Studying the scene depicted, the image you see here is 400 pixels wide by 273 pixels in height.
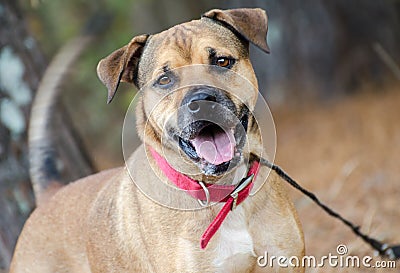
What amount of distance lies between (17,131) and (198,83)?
8.49 ft

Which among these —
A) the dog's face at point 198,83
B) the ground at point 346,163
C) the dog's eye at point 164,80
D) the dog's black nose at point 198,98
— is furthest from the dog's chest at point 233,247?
the ground at point 346,163

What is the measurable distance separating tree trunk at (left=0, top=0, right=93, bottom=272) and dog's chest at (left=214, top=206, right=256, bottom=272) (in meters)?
2.39

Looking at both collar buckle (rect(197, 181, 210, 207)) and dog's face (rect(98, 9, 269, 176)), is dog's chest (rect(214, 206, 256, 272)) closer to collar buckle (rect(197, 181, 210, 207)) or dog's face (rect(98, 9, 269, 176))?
Result: collar buckle (rect(197, 181, 210, 207))

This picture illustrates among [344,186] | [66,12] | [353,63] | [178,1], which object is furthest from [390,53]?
[66,12]

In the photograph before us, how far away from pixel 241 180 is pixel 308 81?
623cm

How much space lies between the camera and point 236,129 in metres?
3.92

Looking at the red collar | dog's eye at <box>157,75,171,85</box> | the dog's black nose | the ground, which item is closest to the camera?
the dog's black nose

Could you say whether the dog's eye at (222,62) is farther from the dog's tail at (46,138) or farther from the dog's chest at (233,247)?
the dog's tail at (46,138)

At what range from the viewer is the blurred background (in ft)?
19.7

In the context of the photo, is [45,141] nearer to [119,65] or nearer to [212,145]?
[119,65]

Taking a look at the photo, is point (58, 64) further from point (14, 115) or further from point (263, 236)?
point (263, 236)

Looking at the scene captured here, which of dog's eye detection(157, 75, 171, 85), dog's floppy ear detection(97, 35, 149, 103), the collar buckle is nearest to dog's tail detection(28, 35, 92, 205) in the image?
dog's floppy ear detection(97, 35, 149, 103)

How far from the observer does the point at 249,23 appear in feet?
14.0

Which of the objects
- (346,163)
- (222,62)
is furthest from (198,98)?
(346,163)
